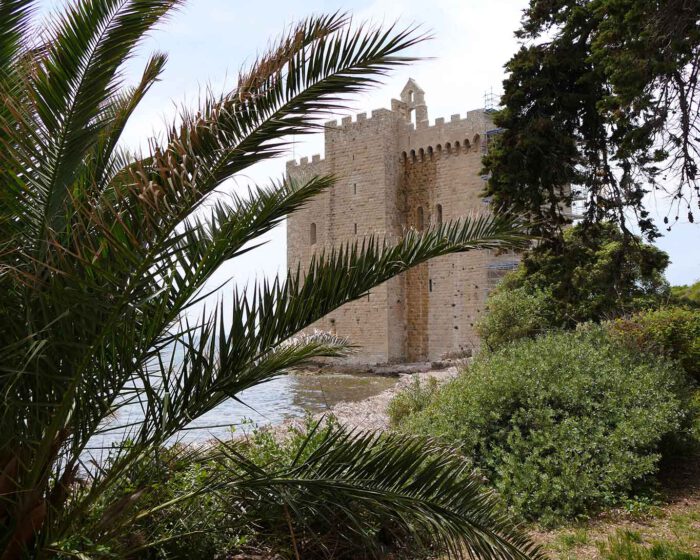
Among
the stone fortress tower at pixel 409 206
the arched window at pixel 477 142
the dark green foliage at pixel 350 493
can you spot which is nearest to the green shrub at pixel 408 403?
the dark green foliage at pixel 350 493

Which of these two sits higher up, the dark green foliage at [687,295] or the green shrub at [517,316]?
the dark green foliage at [687,295]

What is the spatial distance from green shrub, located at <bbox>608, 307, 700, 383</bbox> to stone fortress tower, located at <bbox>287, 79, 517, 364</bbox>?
12386 mm

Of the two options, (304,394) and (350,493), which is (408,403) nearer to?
(350,493)

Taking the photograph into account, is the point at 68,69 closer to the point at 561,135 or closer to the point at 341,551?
the point at 341,551

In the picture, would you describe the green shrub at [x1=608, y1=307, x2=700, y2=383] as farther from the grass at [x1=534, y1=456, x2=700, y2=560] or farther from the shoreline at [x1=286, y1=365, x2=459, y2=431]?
the grass at [x1=534, y1=456, x2=700, y2=560]

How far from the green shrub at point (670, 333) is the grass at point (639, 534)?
2.81 meters

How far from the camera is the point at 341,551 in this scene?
3.43 m

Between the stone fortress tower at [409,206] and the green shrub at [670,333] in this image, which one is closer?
the green shrub at [670,333]

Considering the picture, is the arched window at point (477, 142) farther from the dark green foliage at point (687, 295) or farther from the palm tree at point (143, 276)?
the palm tree at point (143, 276)

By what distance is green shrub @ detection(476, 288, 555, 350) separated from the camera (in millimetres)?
11477

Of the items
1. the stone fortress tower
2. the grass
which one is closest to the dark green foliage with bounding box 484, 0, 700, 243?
the grass

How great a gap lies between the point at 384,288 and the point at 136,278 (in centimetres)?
2029

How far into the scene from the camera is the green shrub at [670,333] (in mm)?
7457

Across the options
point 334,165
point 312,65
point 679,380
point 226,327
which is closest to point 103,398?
point 226,327
